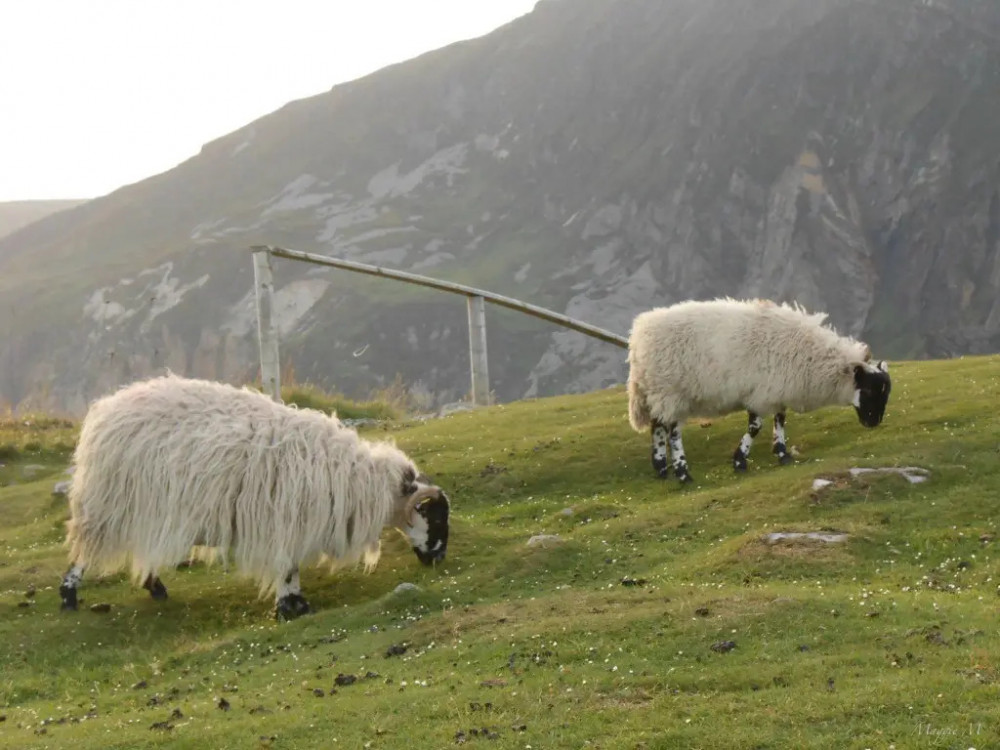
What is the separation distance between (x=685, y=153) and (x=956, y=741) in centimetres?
19143

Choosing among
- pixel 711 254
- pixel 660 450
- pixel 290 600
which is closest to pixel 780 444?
pixel 660 450

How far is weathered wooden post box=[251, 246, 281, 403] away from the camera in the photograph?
1049 inches

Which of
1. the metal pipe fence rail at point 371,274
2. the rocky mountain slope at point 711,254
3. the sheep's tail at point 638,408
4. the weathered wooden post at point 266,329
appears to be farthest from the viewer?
the rocky mountain slope at point 711,254

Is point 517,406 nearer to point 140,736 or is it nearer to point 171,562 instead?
point 171,562

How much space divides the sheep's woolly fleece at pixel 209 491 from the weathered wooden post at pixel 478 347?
14.9 meters

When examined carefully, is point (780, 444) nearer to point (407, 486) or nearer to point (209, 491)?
point (407, 486)

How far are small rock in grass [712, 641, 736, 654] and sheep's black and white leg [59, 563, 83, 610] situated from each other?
975 centimetres

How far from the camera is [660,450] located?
68.1 feet

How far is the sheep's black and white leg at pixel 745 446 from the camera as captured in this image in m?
20.0

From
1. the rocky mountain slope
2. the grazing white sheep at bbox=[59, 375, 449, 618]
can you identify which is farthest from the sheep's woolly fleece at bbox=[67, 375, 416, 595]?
the rocky mountain slope

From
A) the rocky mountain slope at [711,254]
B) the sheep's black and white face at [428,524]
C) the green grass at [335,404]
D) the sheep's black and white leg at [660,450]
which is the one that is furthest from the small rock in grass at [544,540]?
the rocky mountain slope at [711,254]

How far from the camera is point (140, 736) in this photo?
31.8 ft

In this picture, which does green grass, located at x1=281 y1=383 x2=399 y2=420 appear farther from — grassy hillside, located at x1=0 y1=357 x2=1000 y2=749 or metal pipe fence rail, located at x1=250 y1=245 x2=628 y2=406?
grassy hillside, located at x1=0 y1=357 x2=1000 y2=749

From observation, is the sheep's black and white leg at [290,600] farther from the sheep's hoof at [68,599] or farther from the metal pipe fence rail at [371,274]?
the metal pipe fence rail at [371,274]
